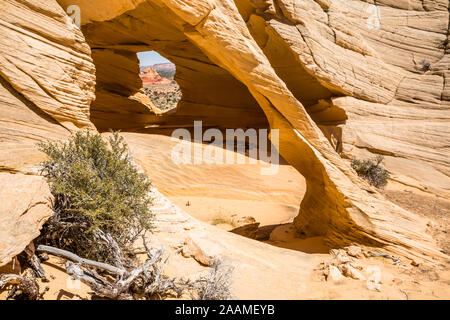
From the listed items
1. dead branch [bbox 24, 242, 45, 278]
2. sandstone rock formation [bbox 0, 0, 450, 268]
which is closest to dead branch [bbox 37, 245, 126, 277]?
dead branch [bbox 24, 242, 45, 278]

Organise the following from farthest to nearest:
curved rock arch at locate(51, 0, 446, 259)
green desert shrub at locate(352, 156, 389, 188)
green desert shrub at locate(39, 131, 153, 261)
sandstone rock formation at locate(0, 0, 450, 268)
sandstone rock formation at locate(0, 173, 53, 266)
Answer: green desert shrub at locate(352, 156, 389, 188)
curved rock arch at locate(51, 0, 446, 259)
sandstone rock formation at locate(0, 0, 450, 268)
green desert shrub at locate(39, 131, 153, 261)
sandstone rock formation at locate(0, 173, 53, 266)

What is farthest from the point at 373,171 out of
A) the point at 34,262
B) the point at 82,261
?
the point at 34,262

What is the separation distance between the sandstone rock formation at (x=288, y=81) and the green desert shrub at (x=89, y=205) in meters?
0.82

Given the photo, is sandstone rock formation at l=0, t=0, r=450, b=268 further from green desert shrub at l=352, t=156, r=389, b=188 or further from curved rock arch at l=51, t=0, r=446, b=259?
green desert shrub at l=352, t=156, r=389, b=188

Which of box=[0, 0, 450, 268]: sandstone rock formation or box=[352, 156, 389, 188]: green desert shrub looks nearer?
box=[0, 0, 450, 268]: sandstone rock formation

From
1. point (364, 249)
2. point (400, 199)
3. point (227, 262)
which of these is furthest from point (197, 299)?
point (400, 199)

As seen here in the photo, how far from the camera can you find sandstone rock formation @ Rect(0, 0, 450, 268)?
154 inches

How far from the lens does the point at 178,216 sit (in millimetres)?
4211

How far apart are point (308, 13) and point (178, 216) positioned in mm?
9262

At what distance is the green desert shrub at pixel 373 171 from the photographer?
895cm

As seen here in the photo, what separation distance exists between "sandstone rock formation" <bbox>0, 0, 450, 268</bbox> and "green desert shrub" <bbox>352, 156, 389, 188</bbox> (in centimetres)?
67

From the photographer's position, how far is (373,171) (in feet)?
30.4

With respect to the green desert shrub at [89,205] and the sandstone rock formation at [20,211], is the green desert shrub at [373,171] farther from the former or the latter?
the sandstone rock formation at [20,211]
